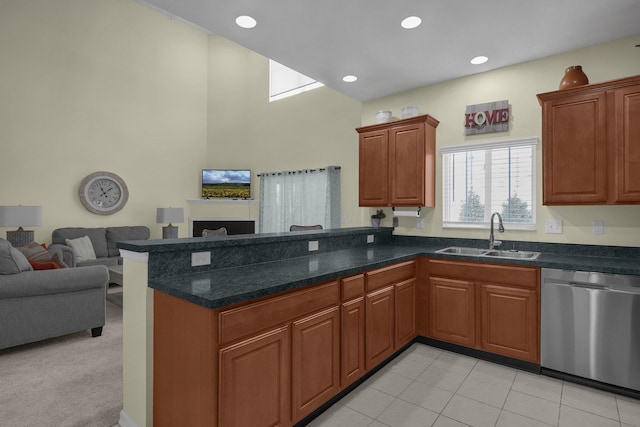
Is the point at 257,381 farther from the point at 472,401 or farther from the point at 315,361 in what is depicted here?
the point at 472,401

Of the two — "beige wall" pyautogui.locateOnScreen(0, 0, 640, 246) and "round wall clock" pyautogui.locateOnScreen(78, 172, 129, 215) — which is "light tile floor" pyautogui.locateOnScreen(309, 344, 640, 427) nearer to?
"beige wall" pyautogui.locateOnScreen(0, 0, 640, 246)

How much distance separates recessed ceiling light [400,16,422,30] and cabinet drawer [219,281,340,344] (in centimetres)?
207

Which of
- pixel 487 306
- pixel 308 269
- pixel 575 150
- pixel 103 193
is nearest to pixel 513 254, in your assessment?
pixel 487 306

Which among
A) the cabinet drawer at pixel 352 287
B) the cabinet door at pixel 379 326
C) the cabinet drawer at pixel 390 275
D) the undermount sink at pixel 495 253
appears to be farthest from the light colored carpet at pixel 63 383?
the undermount sink at pixel 495 253

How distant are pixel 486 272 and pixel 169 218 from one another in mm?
5823

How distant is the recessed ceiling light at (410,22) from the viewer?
2592 millimetres

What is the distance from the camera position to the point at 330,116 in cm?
574

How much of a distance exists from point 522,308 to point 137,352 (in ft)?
9.26

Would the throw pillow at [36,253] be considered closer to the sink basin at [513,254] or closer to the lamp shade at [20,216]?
the lamp shade at [20,216]

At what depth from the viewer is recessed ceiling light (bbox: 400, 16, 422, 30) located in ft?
8.50

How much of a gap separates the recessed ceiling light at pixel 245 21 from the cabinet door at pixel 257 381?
2.26m

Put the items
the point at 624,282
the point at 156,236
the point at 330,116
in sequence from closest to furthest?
the point at 624,282
the point at 330,116
the point at 156,236

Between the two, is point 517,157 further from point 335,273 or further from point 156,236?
point 156,236

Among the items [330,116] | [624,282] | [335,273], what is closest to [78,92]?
[330,116]
